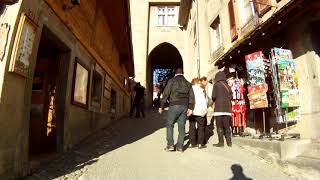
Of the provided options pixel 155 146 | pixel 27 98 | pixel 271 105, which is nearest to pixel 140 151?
pixel 155 146

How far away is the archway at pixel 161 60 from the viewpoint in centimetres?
2984

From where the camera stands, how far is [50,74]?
6613 millimetres

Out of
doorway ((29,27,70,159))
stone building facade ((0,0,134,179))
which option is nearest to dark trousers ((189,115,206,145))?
stone building facade ((0,0,134,179))

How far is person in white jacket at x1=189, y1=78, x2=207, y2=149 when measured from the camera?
25.2ft

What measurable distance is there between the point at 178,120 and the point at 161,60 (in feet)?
95.4

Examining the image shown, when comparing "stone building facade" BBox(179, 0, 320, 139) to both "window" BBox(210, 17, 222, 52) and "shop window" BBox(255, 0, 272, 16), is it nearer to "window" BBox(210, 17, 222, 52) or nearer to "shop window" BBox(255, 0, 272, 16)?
"shop window" BBox(255, 0, 272, 16)

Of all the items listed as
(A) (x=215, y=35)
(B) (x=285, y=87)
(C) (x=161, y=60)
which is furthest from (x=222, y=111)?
(C) (x=161, y=60)

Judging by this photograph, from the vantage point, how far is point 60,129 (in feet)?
20.0

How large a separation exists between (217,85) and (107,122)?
560 centimetres

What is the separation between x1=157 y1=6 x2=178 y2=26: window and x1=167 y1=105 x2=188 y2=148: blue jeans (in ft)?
76.9

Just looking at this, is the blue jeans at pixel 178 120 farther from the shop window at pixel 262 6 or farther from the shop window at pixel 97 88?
the shop window at pixel 262 6

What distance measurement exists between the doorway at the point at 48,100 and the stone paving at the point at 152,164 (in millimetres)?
565

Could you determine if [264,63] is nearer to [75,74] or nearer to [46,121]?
[75,74]

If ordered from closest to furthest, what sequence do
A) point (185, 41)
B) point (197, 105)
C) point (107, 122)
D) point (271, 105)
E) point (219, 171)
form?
1. point (219, 171)
2. point (197, 105)
3. point (271, 105)
4. point (107, 122)
5. point (185, 41)
